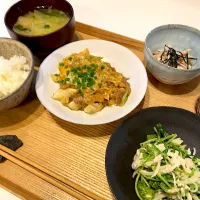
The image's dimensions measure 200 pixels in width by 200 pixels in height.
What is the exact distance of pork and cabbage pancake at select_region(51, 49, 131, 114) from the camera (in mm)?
1453

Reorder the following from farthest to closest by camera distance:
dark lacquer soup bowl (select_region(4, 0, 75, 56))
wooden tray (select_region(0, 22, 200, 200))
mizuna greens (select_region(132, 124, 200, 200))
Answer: dark lacquer soup bowl (select_region(4, 0, 75, 56)), wooden tray (select_region(0, 22, 200, 200)), mizuna greens (select_region(132, 124, 200, 200))

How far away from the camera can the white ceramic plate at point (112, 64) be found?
141 cm

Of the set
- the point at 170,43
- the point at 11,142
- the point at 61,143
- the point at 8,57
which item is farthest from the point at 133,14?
the point at 11,142

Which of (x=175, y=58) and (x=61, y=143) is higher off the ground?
(x=175, y=58)

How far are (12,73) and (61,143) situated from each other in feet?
1.61

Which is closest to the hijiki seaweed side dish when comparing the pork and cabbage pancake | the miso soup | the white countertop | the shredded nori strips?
the pork and cabbage pancake

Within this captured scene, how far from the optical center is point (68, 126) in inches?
58.6

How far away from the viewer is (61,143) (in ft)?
4.65

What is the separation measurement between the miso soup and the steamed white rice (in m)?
0.23

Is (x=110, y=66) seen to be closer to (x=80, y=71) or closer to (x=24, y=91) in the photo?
(x=80, y=71)

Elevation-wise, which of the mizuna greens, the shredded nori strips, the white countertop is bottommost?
the shredded nori strips

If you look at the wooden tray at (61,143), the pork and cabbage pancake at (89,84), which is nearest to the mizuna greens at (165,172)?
the wooden tray at (61,143)

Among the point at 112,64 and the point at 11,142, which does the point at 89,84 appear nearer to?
the point at 112,64

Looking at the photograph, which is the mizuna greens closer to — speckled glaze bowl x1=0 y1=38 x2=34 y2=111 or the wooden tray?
the wooden tray
